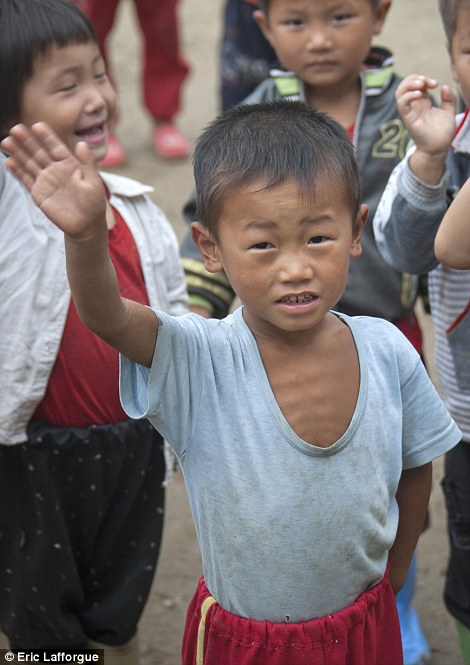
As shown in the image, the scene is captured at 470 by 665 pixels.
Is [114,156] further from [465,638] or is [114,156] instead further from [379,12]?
[465,638]

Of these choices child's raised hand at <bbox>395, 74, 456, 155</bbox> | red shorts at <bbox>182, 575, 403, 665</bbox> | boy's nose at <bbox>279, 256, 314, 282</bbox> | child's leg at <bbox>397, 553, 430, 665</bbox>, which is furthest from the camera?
child's leg at <bbox>397, 553, 430, 665</bbox>

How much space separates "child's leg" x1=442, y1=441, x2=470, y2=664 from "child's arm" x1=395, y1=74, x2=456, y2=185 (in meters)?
0.63

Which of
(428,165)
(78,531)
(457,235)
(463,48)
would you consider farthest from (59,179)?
(78,531)

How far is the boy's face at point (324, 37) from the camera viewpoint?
8.86 ft

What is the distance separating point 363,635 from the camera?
1947mm

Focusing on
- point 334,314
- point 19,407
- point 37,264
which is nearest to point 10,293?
point 37,264

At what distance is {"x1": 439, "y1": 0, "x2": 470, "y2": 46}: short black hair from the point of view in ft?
7.49

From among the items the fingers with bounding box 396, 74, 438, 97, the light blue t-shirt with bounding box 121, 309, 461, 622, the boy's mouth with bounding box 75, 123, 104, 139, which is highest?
the fingers with bounding box 396, 74, 438, 97

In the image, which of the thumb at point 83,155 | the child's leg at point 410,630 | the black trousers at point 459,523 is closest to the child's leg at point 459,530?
the black trousers at point 459,523

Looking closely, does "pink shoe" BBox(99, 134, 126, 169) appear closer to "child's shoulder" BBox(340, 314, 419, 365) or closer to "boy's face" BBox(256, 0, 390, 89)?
"boy's face" BBox(256, 0, 390, 89)

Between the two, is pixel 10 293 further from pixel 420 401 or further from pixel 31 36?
pixel 420 401

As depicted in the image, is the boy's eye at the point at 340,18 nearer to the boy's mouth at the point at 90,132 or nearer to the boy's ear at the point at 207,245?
the boy's mouth at the point at 90,132

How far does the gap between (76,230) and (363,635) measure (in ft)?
2.90

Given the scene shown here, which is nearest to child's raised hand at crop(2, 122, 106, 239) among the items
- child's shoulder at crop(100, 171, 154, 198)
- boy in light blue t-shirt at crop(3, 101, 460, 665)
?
boy in light blue t-shirt at crop(3, 101, 460, 665)
